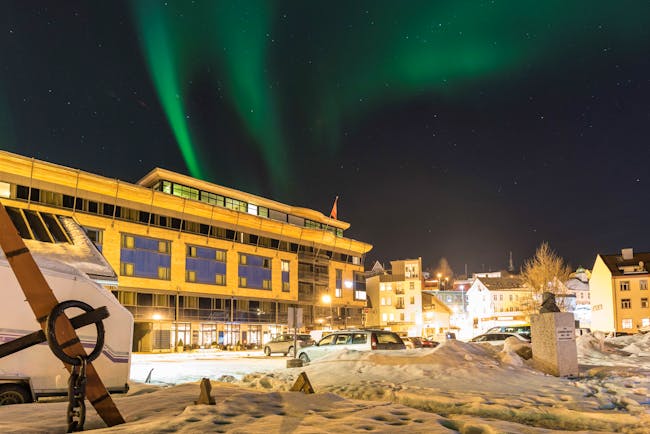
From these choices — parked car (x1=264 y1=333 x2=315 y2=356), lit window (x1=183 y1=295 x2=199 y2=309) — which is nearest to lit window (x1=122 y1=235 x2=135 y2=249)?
lit window (x1=183 y1=295 x2=199 y2=309)

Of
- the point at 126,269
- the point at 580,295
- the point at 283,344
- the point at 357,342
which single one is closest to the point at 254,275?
the point at 126,269

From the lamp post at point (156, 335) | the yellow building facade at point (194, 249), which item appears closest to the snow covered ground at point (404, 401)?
the yellow building facade at point (194, 249)

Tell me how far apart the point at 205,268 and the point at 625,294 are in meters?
57.4

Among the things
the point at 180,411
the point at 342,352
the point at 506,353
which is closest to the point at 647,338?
the point at 506,353

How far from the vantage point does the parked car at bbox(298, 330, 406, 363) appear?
72.4 ft

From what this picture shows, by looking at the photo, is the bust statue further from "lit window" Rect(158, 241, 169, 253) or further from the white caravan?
"lit window" Rect(158, 241, 169, 253)

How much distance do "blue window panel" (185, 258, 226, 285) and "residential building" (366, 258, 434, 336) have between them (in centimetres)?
3943

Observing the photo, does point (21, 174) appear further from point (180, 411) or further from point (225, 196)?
point (180, 411)

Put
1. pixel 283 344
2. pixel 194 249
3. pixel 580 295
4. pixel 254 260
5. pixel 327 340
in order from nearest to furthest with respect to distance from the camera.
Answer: pixel 327 340, pixel 283 344, pixel 194 249, pixel 254 260, pixel 580 295

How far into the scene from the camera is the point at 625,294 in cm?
7206

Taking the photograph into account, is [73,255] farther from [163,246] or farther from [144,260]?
[163,246]

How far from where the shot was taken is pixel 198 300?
54.0 m

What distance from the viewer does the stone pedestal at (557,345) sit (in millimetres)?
15008

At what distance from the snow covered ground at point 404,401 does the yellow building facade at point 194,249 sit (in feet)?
103
